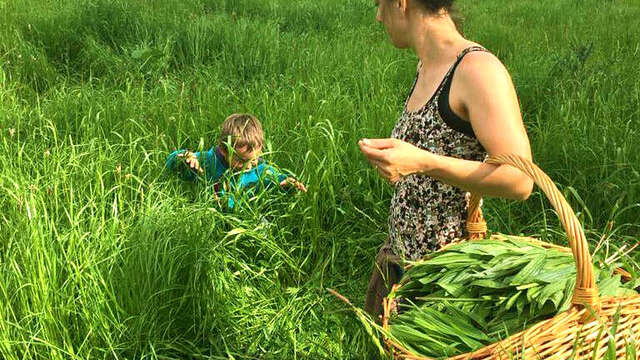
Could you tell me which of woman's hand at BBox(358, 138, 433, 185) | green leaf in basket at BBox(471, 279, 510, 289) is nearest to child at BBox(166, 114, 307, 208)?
woman's hand at BBox(358, 138, 433, 185)

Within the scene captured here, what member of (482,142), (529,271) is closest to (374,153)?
(482,142)

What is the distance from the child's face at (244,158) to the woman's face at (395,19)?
1046mm

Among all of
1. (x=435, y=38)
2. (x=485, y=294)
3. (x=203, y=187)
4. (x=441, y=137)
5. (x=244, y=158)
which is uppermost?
(x=435, y=38)

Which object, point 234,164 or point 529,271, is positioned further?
point 234,164

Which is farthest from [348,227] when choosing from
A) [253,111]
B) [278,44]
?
[278,44]

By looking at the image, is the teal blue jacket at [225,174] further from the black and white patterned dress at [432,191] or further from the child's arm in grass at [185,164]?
the black and white patterned dress at [432,191]

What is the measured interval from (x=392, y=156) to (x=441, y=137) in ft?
0.93

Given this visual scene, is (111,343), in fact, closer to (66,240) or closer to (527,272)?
(66,240)

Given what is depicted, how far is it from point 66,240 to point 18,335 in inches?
13.1

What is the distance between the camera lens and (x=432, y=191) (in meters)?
1.66

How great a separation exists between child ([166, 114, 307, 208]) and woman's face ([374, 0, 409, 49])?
1006 millimetres

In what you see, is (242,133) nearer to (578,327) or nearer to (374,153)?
(374,153)

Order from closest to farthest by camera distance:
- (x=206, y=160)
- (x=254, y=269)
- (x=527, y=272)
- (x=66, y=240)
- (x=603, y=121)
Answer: (x=527, y=272) < (x=66, y=240) < (x=254, y=269) < (x=206, y=160) < (x=603, y=121)

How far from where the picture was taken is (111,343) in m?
1.80
